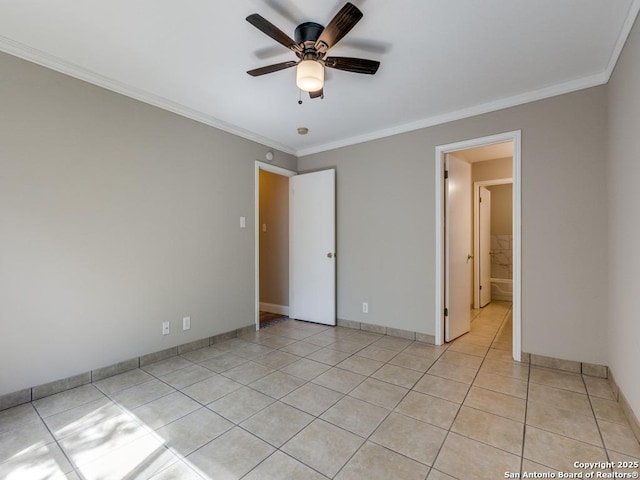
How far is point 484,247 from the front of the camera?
5.27 m

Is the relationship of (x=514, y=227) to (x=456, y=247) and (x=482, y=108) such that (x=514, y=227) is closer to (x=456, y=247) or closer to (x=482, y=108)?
(x=456, y=247)

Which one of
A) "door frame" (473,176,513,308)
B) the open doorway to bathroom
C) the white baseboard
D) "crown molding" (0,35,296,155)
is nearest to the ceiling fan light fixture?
"crown molding" (0,35,296,155)

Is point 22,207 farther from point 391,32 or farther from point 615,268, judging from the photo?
point 615,268

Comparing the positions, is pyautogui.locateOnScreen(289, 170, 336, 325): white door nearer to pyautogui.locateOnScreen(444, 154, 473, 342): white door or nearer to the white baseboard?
the white baseboard

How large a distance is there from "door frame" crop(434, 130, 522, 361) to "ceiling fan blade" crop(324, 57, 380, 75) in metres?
1.62

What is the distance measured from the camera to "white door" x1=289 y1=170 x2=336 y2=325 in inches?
161

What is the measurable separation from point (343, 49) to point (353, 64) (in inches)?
9.9

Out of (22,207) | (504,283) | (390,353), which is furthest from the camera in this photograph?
(504,283)

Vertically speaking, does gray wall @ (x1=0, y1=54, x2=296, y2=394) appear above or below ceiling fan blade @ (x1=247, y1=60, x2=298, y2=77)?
below

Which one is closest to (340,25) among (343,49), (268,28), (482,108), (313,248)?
(268,28)

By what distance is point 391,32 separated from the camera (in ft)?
6.43

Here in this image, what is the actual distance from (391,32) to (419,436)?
8.28ft

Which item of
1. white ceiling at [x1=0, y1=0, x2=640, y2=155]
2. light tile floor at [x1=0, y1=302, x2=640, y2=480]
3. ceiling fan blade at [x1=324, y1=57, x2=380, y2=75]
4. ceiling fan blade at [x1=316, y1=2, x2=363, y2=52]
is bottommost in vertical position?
light tile floor at [x1=0, y1=302, x2=640, y2=480]

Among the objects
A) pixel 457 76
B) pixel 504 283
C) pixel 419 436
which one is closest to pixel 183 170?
pixel 457 76
